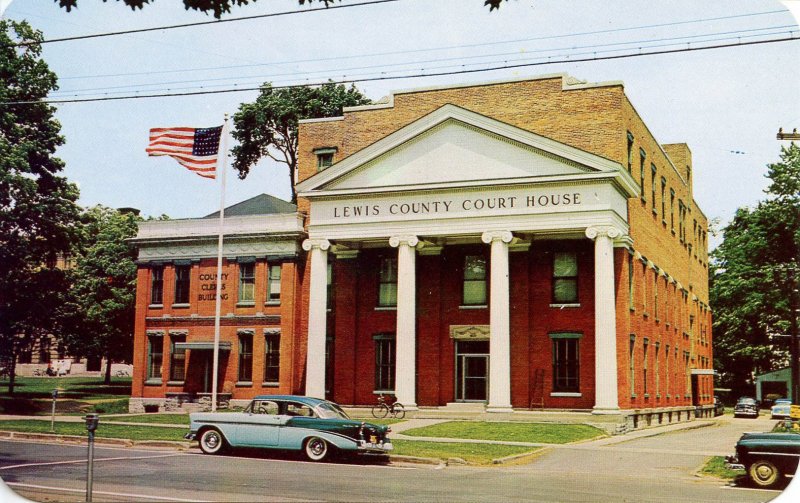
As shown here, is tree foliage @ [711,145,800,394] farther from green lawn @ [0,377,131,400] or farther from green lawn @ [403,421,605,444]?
green lawn @ [0,377,131,400]

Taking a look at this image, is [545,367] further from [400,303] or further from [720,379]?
[720,379]

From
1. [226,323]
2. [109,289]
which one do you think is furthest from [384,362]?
[109,289]

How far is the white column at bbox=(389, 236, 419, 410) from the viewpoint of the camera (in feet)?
108

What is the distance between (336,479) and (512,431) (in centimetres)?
1249

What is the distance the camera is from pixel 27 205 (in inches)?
1182

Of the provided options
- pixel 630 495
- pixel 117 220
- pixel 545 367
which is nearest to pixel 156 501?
pixel 630 495

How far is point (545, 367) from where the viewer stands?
34156mm

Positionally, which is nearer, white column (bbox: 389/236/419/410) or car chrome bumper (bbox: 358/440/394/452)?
car chrome bumper (bbox: 358/440/394/452)

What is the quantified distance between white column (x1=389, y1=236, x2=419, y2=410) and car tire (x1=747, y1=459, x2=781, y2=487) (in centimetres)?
1859

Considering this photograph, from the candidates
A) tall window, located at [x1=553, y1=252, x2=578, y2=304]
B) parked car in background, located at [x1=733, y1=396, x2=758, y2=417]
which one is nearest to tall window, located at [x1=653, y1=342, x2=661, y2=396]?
tall window, located at [x1=553, y1=252, x2=578, y2=304]

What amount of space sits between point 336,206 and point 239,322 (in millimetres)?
7140

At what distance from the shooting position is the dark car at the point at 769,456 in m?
14.6

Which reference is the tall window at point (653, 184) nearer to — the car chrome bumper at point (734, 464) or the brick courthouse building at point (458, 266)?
the brick courthouse building at point (458, 266)

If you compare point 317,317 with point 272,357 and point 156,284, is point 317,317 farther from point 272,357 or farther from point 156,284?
point 156,284
